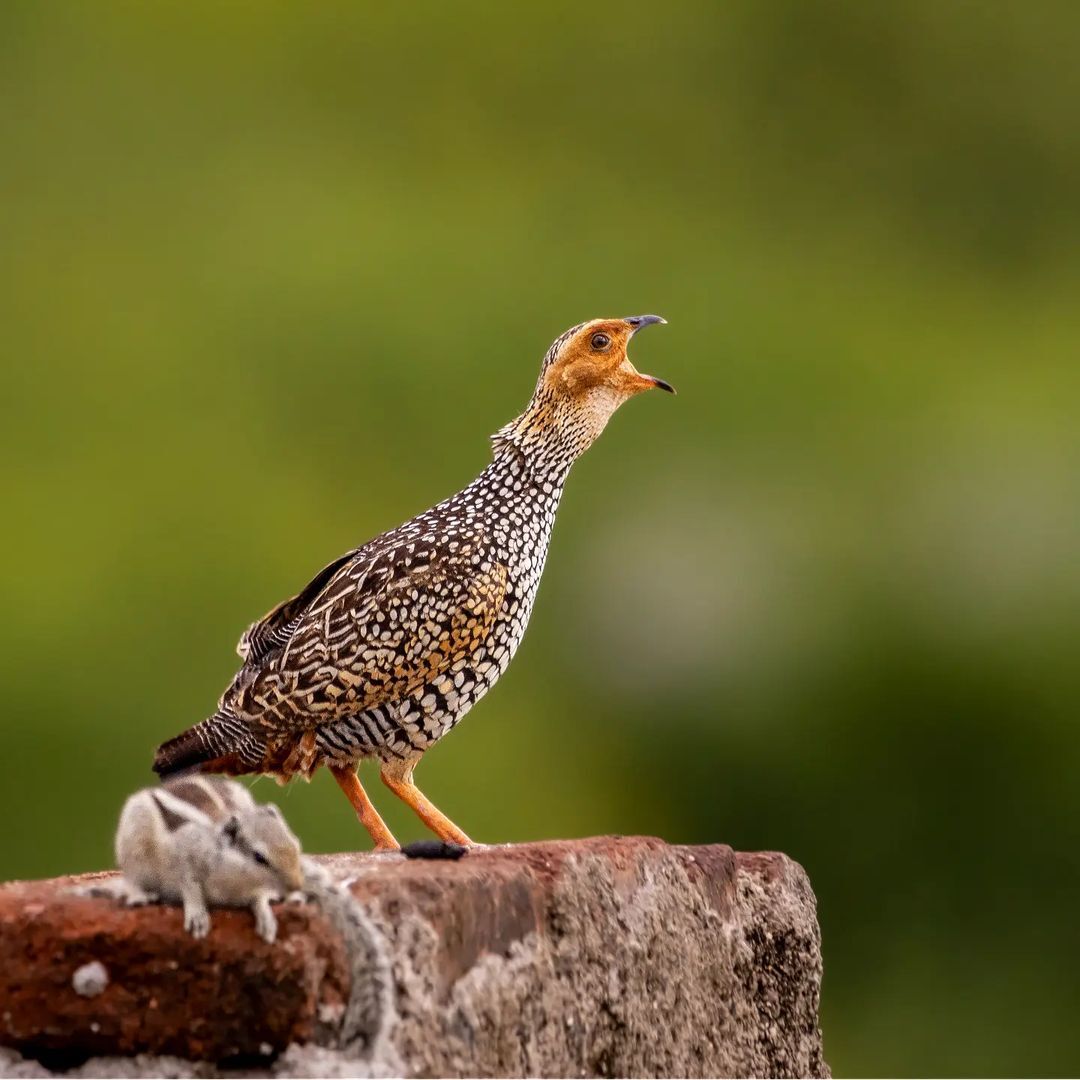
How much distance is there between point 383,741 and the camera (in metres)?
7.87

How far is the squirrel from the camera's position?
5.43 metres

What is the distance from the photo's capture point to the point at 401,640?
304 inches

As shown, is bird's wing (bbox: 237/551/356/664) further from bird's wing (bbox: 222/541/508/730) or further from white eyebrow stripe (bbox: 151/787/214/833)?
white eyebrow stripe (bbox: 151/787/214/833)

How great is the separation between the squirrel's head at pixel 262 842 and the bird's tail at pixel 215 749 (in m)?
2.33

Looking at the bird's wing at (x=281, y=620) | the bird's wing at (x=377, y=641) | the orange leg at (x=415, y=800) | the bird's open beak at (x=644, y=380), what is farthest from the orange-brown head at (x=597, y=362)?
the orange leg at (x=415, y=800)

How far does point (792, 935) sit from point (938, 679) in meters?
8.01

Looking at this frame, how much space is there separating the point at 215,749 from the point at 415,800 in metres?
0.72

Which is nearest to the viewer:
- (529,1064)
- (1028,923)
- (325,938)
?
(325,938)

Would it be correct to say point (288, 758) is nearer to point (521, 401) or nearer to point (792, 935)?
point (792, 935)

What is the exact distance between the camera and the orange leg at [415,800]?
314 inches

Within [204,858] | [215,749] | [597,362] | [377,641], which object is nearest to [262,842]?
[204,858]

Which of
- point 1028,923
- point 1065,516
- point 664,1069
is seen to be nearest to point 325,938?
point 664,1069

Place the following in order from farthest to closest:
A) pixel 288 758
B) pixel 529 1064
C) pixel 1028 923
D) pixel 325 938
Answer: pixel 1028 923 < pixel 288 758 < pixel 529 1064 < pixel 325 938

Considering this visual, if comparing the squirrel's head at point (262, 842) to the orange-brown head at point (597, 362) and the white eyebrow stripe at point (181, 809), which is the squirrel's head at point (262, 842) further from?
the orange-brown head at point (597, 362)
